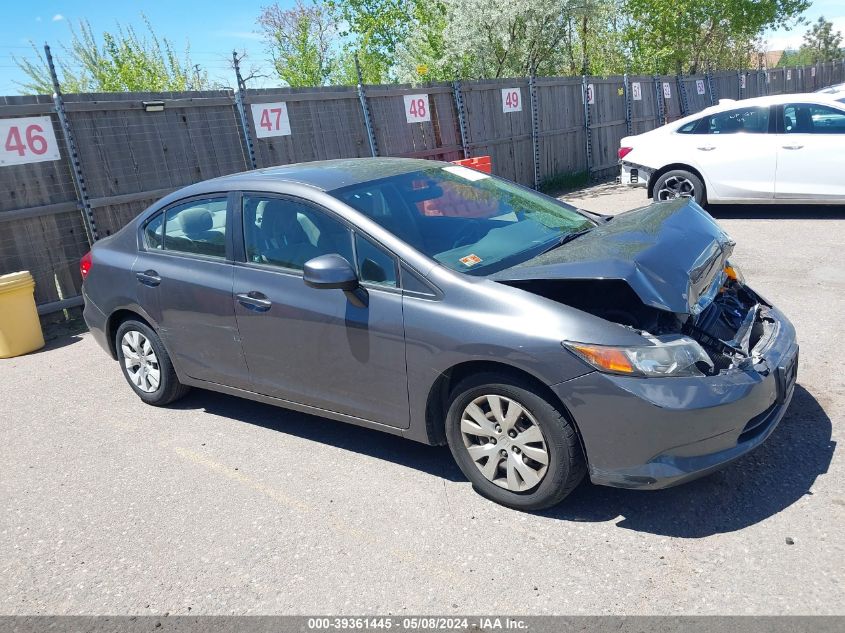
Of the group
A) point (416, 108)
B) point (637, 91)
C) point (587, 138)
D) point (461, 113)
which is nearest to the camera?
point (416, 108)

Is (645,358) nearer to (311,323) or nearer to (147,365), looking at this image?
(311,323)

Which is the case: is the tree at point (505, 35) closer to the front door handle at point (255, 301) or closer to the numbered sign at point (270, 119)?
the numbered sign at point (270, 119)

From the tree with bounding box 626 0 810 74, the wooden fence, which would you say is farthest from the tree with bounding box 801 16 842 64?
the wooden fence

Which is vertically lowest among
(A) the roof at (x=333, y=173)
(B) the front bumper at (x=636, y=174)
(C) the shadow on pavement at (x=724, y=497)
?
(C) the shadow on pavement at (x=724, y=497)

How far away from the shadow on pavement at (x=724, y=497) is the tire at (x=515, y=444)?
216 millimetres

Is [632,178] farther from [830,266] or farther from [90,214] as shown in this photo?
[90,214]

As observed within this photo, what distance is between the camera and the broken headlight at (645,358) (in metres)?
3.15

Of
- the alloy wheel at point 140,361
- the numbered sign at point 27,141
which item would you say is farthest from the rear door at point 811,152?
the numbered sign at point 27,141

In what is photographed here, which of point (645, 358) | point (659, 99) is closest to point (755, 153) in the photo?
point (645, 358)

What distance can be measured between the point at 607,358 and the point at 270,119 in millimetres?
8431

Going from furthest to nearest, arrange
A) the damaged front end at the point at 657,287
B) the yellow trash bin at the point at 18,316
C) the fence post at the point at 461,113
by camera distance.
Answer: the fence post at the point at 461,113, the yellow trash bin at the point at 18,316, the damaged front end at the point at 657,287

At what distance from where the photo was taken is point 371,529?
3613 mm

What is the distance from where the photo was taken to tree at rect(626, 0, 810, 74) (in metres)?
26.9

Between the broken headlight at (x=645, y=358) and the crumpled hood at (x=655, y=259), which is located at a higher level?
the crumpled hood at (x=655, y=259)
